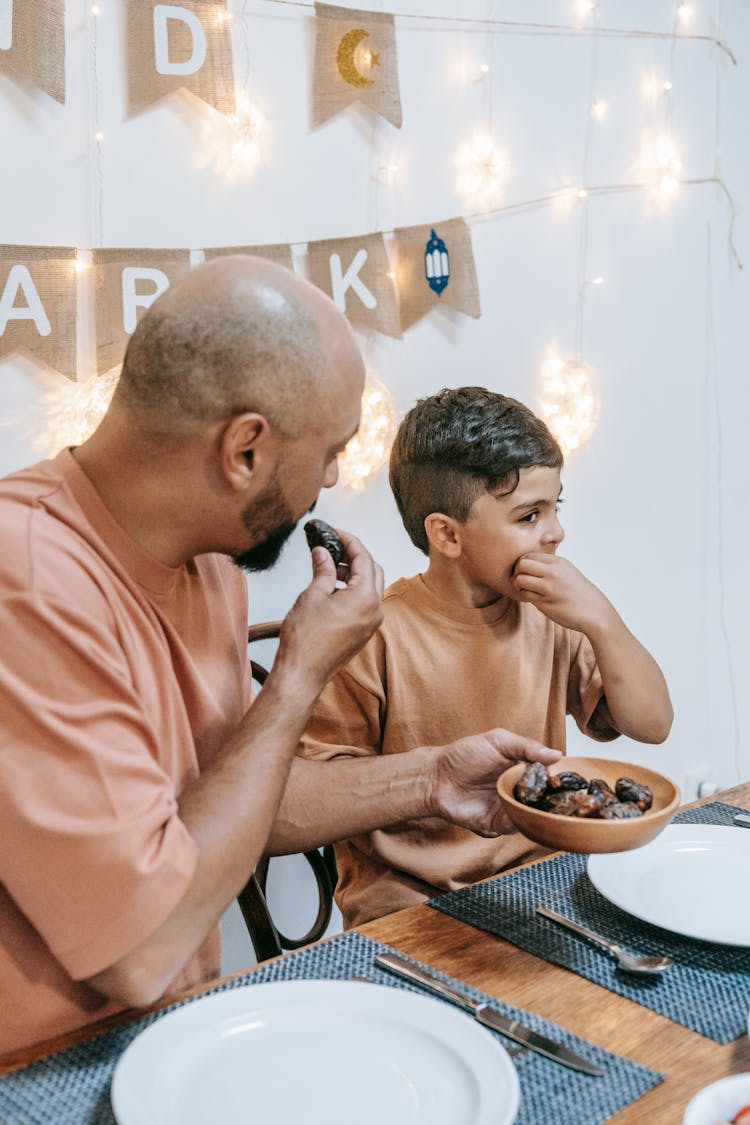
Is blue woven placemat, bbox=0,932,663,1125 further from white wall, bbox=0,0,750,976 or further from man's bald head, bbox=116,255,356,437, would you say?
white wall, bbox=0,0,750,976

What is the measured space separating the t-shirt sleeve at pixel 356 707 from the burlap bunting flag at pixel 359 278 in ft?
2.85

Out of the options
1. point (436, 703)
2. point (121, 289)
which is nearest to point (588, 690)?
point (436, 703)

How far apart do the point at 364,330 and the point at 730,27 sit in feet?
5.46

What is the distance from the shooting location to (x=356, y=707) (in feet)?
5.54

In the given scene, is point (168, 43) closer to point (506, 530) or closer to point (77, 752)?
point (506, 530)

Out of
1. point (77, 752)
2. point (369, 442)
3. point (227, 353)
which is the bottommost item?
point (77, 752)

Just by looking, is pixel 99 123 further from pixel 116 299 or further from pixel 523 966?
pixel 523 966

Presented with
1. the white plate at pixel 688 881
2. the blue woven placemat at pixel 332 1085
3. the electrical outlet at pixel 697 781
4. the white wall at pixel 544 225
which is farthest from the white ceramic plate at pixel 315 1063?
the electrical outlet at pixel 697 781

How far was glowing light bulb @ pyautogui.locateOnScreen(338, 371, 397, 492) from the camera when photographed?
2.32 meters

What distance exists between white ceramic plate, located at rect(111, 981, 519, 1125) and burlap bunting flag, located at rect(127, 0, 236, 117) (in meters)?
1.68

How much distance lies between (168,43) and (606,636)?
4.53 feet

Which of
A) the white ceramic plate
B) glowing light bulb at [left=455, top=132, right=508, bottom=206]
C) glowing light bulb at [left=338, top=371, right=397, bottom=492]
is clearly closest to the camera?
the white ceramic plate

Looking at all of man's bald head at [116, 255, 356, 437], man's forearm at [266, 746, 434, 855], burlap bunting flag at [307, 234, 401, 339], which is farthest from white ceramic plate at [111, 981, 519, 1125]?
burlap bunting flag at [307, 234, 401, 339]

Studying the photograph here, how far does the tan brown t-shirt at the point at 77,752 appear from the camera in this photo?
912 millimetres
